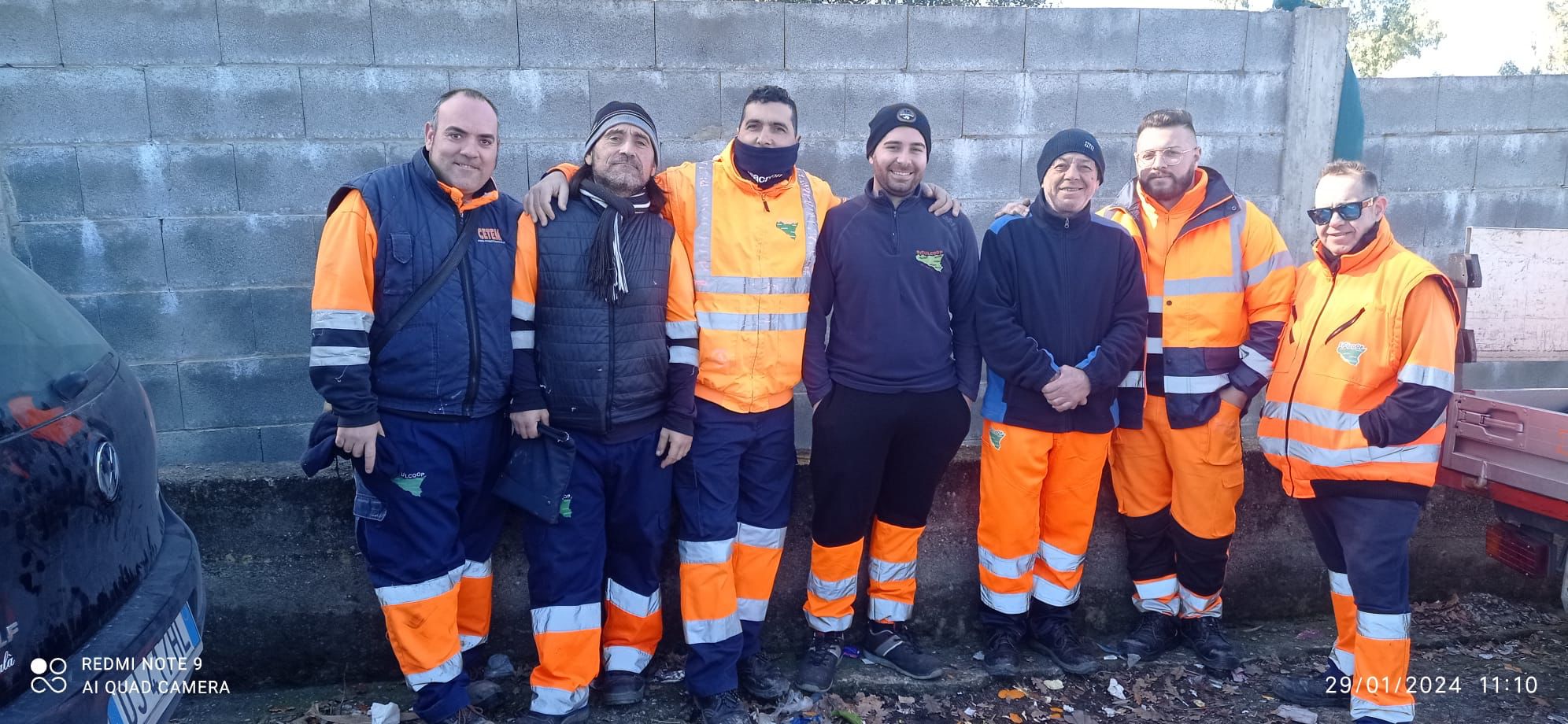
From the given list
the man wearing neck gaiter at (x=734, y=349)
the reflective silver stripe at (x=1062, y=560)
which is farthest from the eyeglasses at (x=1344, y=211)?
the man wearing neck gaiter at (x=734, y=349)

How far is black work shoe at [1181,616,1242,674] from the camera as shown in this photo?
3.40 m

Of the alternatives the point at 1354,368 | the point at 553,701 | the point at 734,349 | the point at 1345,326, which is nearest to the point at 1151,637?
the point at 1354,368

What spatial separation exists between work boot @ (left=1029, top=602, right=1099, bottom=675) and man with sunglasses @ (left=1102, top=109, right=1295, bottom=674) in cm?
24

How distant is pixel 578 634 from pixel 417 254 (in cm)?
134

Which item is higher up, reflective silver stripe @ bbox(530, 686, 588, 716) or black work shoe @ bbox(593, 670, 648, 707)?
reflective silver stripe @ bbox(530, 686, 588, 716)

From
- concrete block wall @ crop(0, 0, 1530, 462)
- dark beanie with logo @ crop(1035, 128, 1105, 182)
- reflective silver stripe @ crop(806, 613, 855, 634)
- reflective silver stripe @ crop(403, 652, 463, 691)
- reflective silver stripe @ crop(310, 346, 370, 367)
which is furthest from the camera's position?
concrete block wall @ crop(0, 0, 1530, 462)

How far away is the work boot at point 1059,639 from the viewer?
11.0 ft

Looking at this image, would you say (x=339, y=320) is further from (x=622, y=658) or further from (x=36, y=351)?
(x=622, y=658)

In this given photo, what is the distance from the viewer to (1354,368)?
2.89 meters

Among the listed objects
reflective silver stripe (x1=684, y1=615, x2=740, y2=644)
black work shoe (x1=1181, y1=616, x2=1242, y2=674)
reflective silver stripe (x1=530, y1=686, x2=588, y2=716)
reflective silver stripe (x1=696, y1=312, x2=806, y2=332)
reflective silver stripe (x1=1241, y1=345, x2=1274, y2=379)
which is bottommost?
black work shoe (x1=1181, y1=616, x2=1242, y2=674)

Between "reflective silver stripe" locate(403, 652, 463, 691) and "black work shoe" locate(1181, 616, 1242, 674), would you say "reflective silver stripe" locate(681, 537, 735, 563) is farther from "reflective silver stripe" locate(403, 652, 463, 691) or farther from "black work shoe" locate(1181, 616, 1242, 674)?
"black work shoe" locate(1181, 616, 1242, 674)

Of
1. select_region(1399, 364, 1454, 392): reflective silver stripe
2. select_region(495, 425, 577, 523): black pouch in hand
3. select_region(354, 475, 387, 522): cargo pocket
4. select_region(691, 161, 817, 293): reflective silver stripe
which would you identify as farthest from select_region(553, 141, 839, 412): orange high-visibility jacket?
select_region(1399, 364, 1454, 392): reflective silver stripe

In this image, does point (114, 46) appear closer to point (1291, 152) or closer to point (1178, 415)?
point (1178, 415)

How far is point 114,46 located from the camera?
3838mm
